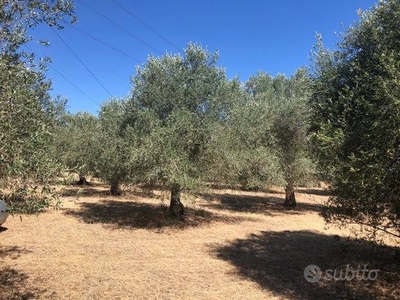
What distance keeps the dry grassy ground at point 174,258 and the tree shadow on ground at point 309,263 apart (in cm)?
3

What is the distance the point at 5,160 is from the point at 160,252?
28.3ft

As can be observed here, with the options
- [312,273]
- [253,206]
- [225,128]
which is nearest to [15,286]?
[312,273]

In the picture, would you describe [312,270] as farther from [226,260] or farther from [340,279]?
[226,260]

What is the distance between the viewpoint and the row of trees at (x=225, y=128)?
6.49m

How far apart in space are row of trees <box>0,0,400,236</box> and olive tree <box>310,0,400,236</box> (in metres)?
0.03

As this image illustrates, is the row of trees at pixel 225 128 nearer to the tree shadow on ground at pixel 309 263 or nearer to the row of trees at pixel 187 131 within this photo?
the row of trees at pixel 187 131

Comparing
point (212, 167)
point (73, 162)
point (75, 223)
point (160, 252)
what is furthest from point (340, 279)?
point (73, 162)

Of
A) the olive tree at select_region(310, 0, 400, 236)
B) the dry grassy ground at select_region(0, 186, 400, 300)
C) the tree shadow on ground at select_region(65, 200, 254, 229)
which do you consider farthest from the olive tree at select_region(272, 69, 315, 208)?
the olive tree at select_region(310, 0, 400, 236)

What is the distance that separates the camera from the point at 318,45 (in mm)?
12844

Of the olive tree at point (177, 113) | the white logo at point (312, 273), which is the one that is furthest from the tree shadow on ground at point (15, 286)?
the white logo at point (312, 273)

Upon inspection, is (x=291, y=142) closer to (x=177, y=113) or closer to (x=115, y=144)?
(x=177, y=113)

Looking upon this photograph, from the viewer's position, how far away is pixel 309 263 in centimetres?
1219

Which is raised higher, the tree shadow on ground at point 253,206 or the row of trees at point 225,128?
the row of trees at point 225,128

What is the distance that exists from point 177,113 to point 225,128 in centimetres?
304
